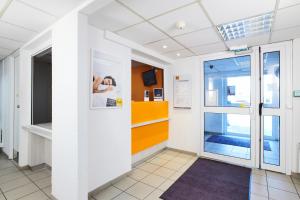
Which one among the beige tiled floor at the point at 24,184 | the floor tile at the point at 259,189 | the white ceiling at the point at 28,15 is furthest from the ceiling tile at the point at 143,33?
the floor tile at the point at 259,189

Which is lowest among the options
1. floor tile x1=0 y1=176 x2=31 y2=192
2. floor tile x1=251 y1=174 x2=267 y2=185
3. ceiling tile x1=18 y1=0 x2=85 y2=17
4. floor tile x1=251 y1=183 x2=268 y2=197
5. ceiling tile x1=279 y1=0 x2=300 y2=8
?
floor tile x1=251 y1=183 x2=268 y2=197

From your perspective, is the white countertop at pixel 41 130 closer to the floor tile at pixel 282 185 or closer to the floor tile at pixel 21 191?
the floor tile at pixel 21 191

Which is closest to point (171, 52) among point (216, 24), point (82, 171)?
point (216, 24)

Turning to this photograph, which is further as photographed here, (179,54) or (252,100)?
(179,54)

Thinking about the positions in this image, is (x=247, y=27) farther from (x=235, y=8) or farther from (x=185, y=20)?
(x=185, y=20)

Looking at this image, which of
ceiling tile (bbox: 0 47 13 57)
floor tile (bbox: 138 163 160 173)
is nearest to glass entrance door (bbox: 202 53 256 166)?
floor tile (bbox: 138 163 160 173)

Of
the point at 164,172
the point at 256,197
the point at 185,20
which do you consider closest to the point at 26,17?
the point at 185,20

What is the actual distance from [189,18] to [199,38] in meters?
0.81

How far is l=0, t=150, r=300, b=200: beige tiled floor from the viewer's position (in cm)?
249

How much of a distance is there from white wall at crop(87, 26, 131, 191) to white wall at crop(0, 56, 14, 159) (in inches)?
114

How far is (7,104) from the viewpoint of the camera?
4.24 metres

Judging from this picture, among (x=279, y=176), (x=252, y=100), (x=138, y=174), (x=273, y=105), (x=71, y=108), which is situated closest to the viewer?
(x=71, y=108)

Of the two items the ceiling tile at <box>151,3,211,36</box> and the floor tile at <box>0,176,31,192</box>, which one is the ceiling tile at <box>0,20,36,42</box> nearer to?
the ceiling tile at <box>151,3,211,36</box>

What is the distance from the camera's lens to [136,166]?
3.58 meters
